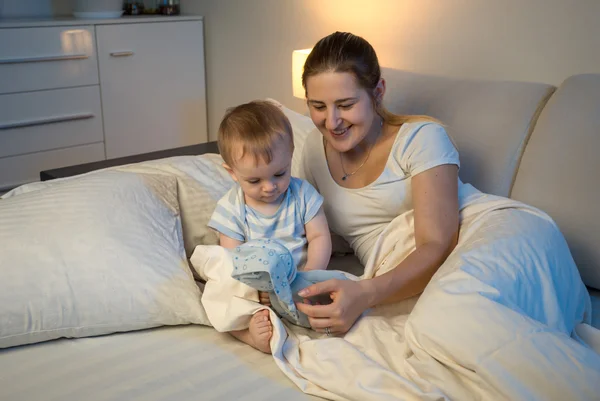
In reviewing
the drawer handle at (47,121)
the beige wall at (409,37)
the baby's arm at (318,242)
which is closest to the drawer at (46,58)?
the drawer handle at (47,121)

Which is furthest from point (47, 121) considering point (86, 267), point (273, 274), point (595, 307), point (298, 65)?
point (595, 307)

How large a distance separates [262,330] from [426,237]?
40cm

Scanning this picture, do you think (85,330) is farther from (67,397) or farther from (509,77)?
(509,77)

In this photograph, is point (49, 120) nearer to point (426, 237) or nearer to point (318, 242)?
point (318, 242)

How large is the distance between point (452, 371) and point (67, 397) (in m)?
0.66

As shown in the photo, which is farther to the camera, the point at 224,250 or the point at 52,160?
the point at 52,160

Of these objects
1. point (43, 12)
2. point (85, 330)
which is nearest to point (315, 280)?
point (85, 330)

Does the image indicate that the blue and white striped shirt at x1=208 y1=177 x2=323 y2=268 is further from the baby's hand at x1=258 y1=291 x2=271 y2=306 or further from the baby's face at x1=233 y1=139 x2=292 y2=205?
the baby's hand at x1=258 y1=291 x2=271 y2=306

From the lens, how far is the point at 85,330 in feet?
4.23

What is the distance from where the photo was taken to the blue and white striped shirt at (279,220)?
1.46 metres

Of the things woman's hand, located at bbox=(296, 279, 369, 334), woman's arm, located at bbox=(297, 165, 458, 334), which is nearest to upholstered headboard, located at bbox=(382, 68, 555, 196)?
woman's arm, located at bbox=(297, 165, 458, 334)

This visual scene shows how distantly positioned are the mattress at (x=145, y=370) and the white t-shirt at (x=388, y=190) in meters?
0.42

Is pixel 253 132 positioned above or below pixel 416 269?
above

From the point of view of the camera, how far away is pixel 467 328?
1.09 metres
